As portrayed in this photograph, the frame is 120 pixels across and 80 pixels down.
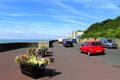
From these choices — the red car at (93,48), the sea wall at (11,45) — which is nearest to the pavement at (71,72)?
the red car at (93,48)

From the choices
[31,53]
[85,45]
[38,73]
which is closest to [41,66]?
[38,73]

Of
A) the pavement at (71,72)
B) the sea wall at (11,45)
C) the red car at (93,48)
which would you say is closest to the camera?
the pavement at (71,72)

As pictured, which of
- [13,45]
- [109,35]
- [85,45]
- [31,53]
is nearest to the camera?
[31,53]

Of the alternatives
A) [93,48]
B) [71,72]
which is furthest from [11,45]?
[71,72]

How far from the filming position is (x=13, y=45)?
149ft

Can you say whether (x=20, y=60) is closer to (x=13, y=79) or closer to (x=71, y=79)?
(x=13, y=79)

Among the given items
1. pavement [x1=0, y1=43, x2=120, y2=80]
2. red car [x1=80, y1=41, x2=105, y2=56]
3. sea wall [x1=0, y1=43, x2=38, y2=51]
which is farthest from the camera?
sea wall [x1=0, y1=43, x2=38, y2=51]

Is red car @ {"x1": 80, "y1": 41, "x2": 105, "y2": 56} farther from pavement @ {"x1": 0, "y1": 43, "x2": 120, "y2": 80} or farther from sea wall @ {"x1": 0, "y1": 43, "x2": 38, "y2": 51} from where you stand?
sea wall @ {"x1": 0, "y1": 43, "x2": 38, "y2": 51}

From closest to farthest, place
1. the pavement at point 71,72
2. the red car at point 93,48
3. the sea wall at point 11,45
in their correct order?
the pavement at point 71,72, the red car at point 93,48, the sea wall at point 11,45

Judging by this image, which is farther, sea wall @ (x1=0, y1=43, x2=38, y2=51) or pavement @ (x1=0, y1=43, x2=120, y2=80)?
sea wall @ (x1=0, y1=43, x2=38, y2=51)

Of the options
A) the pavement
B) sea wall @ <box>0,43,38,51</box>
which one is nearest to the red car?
the pavement

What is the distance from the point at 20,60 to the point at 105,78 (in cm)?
440

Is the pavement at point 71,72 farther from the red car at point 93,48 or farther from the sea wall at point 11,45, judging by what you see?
the sea wall at point 11,45

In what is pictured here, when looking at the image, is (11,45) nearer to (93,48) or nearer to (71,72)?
(93,48)
